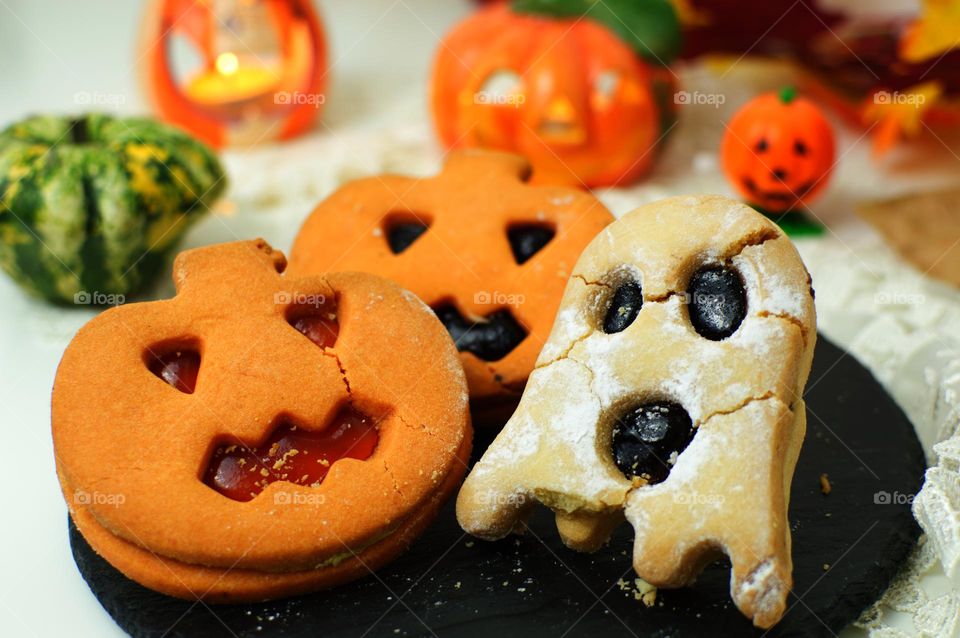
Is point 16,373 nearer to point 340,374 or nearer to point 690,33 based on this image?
point 340,374

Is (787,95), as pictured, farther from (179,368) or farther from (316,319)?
(179,368)

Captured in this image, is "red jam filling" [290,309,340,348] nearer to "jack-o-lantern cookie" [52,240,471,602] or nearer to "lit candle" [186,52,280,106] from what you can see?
"jack-o-lantern cookie" [52,240,471,602]

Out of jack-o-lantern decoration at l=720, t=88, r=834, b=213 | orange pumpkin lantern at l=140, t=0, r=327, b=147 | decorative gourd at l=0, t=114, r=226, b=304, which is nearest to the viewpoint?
decorative gourd at l=0, t=114, r=226, b=304

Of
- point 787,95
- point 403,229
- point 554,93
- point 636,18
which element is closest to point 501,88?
point 554,93

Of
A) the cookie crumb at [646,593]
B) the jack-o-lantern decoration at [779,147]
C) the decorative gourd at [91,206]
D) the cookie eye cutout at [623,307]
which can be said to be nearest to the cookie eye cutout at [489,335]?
the cookie eye cutout at [623,307]

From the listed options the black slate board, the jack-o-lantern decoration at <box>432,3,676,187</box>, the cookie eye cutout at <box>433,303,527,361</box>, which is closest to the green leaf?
the jack-o-lantern decoration at <box>432,3,676,187</box>

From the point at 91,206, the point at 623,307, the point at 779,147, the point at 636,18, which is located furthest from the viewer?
the point at 636,18
